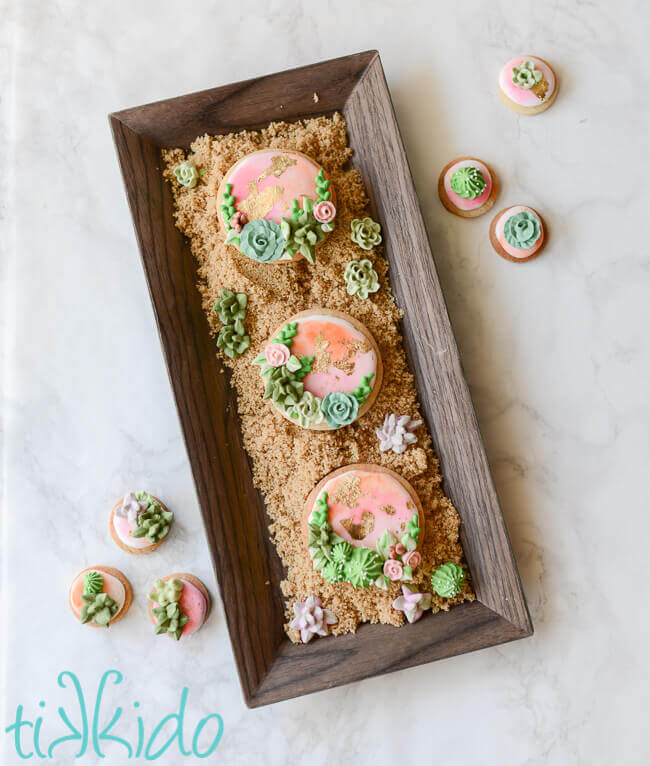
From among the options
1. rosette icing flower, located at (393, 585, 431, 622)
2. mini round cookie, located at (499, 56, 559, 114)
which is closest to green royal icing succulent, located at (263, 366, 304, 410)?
rosette icing flower, located at (393, 585, 431, 622)

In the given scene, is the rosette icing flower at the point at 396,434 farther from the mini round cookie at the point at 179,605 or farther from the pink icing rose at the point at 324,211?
the mini round cookie at the point at 179,605

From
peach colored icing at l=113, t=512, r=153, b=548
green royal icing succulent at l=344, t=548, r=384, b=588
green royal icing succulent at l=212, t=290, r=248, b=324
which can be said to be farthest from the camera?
peach colored icing at l=113, t=512, r=153, b=548

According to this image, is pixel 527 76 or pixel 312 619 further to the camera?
pixel 527 76

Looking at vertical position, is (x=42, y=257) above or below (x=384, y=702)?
above

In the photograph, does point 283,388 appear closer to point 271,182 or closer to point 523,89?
point 271,182

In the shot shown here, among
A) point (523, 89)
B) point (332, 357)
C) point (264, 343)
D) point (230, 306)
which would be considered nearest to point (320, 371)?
point (332, 357)

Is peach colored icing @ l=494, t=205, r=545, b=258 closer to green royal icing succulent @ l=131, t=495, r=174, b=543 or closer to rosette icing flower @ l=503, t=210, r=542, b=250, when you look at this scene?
rosette icing flower @ l=503, t=210, r=542, b=250

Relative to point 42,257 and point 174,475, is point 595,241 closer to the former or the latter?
point 174,475

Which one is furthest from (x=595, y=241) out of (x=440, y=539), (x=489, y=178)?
(x=440, y=539)
